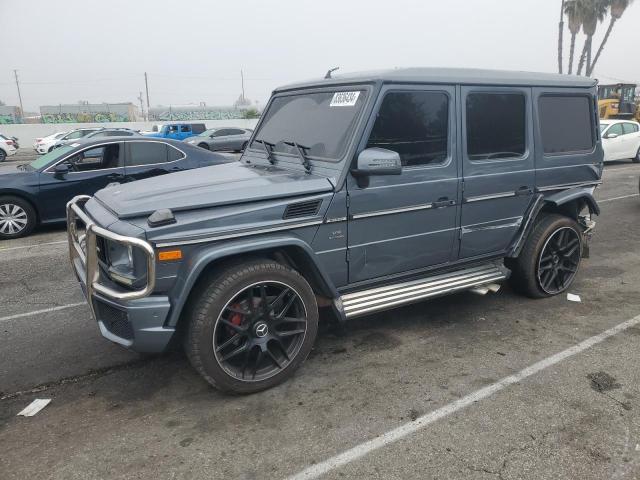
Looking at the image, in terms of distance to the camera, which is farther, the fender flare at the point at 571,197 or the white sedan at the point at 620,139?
the white sedan at the point at 620,139

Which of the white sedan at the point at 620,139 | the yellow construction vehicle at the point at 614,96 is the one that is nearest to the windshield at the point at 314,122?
the white sedan at the point at 620,139

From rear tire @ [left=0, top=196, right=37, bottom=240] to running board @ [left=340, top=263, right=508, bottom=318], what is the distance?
6.58 metres

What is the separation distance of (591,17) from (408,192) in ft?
137

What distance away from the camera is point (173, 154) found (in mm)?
8820

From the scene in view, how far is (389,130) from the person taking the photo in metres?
A: 3.66

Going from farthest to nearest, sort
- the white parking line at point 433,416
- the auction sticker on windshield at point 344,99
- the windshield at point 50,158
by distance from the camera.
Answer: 1. the windshield at point 50,158
2. the auction sticker on windshield at point 344,99
3. the white parking line at point 433,416

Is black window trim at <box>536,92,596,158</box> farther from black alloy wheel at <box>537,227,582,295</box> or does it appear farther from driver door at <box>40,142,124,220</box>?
driver door at <box>40,142,124,220</box>

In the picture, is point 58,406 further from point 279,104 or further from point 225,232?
point 279,104

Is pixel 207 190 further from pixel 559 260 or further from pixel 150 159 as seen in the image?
pixel 150 159

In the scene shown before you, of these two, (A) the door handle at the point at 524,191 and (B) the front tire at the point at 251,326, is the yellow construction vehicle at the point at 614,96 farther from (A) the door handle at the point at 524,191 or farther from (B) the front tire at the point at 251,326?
(B) the front tire at the point at 251,326

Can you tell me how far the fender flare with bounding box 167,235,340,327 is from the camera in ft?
9.68

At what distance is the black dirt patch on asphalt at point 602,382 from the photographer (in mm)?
3312

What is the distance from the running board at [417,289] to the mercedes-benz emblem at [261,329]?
608mm

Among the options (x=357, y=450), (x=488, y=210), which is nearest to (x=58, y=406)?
(x=357, y=450)
